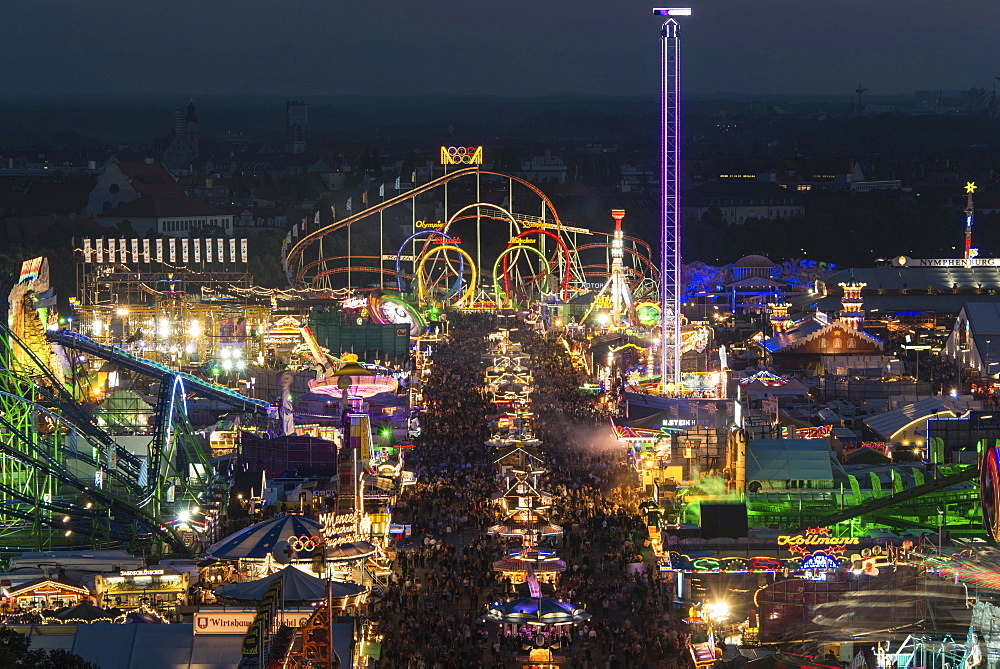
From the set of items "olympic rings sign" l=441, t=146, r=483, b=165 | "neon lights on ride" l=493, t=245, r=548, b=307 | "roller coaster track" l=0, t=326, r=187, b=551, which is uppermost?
"olympic rings sign" l=441, t=146, r=483, b=165

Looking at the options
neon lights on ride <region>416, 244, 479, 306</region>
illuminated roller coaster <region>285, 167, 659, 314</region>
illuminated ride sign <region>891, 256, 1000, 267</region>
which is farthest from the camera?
illuminated roller coaster <region>285, 167, 659, 314</region>

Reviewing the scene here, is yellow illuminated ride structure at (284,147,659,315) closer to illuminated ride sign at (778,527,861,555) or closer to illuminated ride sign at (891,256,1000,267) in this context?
illuminated ride sign at (891,256,1000,267)

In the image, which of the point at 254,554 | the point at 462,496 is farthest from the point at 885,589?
the point at 462,496

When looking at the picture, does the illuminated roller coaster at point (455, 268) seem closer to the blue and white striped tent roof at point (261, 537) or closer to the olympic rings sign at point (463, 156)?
the olympic rings sign at point (463, 156)

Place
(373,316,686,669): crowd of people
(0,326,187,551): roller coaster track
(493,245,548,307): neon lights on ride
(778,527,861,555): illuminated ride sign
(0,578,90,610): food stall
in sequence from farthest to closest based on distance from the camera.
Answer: (493,245,548,307): neon lights on ride → (0,326,187,551): roller coaster track → (778,527,861,555): illuminated ride sign → (373,316,686,669): crowd of people → (0,578,90,610): food stall

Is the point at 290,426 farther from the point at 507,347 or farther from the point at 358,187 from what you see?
the point at 358,187

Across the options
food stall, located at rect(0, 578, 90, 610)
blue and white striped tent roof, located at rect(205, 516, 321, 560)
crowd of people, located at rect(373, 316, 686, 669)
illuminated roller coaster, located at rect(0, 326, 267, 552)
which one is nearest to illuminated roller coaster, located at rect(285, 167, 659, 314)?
crowd of people, located at rect(373, 316, 686, 669)
